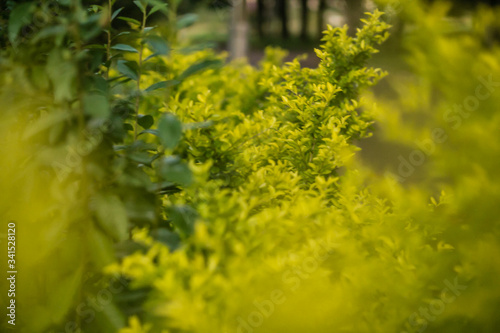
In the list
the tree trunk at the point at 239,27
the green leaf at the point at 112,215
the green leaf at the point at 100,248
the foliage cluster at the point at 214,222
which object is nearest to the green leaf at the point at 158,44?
the foliage cluster at the point at 214,222

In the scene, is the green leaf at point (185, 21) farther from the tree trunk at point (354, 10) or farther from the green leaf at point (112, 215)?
the tree trunk at point (354, 10)

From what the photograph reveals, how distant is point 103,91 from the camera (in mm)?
1452

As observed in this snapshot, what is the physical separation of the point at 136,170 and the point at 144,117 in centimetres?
36

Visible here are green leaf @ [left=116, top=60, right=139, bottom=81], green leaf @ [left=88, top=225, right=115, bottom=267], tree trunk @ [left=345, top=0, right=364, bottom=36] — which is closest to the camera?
green leaf @ [left=88, top=225, right=115, bottom=267]

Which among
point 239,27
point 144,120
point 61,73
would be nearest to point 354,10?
point 239,27

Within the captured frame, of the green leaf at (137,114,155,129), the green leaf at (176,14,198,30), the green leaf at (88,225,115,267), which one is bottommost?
the green leaf at (88,225,115,267)

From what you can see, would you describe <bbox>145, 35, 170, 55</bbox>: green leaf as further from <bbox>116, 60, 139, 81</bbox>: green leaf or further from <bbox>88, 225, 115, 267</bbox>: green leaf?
<bbox>88, 225, 115, 267</bbox>: green leaf

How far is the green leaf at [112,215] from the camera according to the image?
135 centimetres

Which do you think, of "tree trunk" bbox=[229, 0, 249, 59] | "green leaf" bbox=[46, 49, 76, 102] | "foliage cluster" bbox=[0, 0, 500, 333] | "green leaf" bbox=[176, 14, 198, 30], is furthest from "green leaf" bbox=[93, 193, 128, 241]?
"tree trunk" bbox=[229, 0, 249, 59]

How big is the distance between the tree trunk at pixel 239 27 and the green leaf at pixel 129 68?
633 centimetres

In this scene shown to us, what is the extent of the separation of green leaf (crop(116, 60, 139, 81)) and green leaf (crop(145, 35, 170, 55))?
190 millimetres

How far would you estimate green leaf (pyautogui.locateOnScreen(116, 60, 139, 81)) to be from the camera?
1697 mm

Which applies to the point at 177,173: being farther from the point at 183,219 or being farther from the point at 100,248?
the point at 100,248

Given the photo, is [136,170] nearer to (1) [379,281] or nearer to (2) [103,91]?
(2) [103,91]
